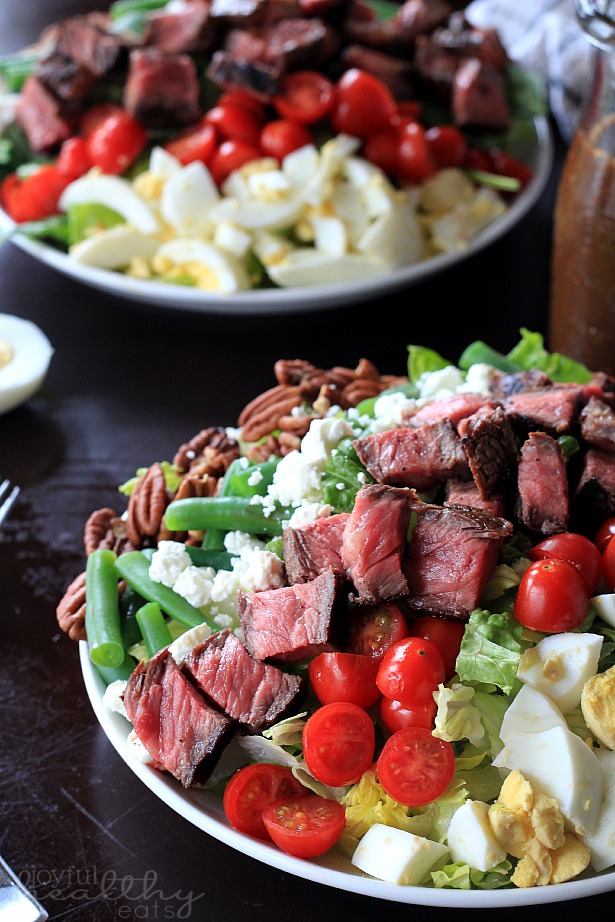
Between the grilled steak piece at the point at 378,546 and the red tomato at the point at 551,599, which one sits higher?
the grilled steak piece at the point at 378,546

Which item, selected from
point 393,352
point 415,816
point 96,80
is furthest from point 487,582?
point 96,80

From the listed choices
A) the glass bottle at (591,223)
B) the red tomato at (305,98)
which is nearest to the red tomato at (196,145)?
the red tomato at (305,98)

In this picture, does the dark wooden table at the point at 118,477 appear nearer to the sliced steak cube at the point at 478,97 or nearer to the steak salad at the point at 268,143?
the steak salad at the point at 268,143

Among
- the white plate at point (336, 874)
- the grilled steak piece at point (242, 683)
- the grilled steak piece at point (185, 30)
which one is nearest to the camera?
the white plate at point (336, 874)

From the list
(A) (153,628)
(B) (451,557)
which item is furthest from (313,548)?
(A) (153,628)

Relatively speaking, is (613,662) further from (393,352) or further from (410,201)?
(410,201)

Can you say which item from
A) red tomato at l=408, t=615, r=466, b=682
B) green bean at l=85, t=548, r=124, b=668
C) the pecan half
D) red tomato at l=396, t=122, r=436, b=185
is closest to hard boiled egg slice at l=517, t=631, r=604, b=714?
red tomato at l=408, t=615, r=466, b=682

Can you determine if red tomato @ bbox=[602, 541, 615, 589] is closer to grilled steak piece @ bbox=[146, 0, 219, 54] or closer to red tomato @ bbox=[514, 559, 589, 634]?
red tomato @ bbox=[514, 559, 589, 634]

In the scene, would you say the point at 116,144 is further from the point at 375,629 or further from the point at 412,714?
the point at 412,714
